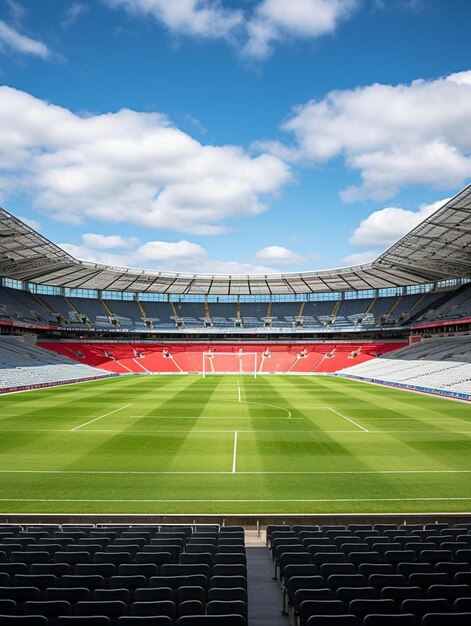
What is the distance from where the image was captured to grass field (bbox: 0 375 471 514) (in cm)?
1712

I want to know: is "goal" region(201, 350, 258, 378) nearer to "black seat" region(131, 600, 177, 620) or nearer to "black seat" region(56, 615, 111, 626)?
"black seat" region(131, 600, 177, 620)

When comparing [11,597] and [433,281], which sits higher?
[433,281]

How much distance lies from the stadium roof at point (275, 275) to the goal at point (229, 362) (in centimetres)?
1302

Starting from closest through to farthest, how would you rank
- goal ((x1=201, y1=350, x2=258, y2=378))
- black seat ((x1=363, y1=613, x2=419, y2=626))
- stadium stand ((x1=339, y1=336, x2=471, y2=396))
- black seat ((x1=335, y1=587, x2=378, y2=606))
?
1. black seat ((x1=363, y1=613, x2=419, y2=626))
2. black seat ((x1=335, y1=587, x2=378, y2=606))
3. stadium stand ((x1=339, y1=336, x2=471, y2=396))
4. goal ((x1=201, y1=350, x2=258, y2=378))

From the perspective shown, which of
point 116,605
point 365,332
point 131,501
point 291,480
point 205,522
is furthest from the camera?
point 365,332

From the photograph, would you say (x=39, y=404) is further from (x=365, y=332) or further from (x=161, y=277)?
(x=365, y=332)

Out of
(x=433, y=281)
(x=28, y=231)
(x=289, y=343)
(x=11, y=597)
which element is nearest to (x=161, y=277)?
(x=289, y=343)

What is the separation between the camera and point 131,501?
17078mm

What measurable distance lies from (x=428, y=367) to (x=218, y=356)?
40.2m

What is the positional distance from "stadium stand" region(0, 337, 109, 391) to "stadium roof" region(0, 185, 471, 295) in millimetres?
11270

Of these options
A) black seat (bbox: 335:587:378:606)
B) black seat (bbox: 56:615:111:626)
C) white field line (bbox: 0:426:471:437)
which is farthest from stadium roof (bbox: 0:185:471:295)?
black seat (bbox: 56:615:111:626)

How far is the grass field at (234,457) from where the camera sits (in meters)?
17.1

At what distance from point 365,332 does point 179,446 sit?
7449 centimetres

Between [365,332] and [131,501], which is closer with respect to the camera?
[131,501]
